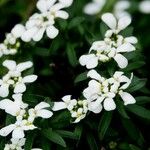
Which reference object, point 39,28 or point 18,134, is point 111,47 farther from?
point 18,134

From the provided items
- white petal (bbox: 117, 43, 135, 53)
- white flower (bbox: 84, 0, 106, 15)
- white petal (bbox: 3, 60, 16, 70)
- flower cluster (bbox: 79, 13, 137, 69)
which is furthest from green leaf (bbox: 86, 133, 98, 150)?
white flower (bbox: 84, 0, 106, 15)

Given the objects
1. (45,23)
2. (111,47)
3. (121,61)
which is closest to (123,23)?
(111,47)

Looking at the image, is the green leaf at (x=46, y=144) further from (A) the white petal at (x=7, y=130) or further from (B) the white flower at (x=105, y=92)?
(B) the white flower at (x=105, y=92)

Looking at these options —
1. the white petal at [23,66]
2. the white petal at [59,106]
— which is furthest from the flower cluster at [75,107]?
the white petal at [23,66]

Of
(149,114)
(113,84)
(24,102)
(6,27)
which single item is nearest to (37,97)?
(24,102)

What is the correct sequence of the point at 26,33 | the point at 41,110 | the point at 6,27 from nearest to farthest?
the point at 41,110 → the point at 26,33 → the point at 6,27

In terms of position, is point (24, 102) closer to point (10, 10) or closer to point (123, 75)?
point (123, 75)
